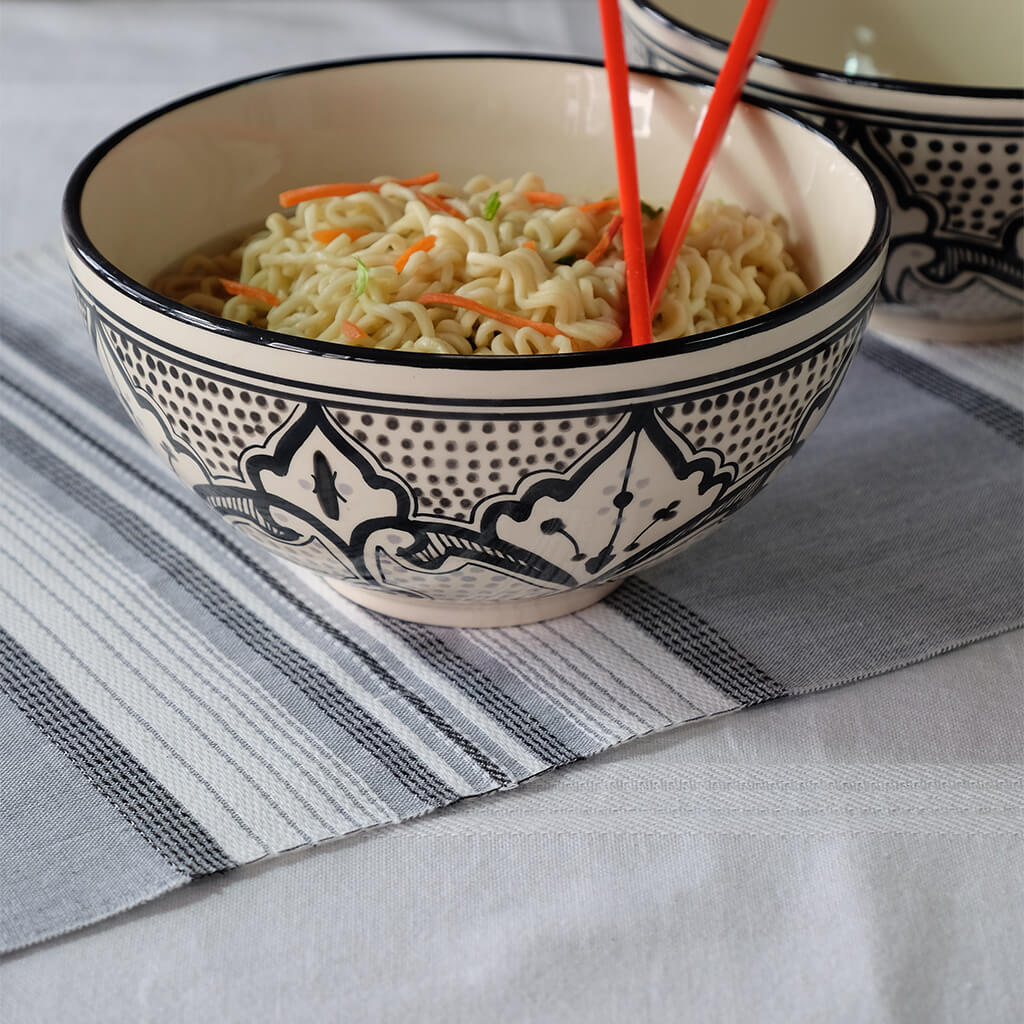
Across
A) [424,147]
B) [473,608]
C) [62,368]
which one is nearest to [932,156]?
[424,147]

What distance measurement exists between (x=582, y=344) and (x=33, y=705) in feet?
1.44

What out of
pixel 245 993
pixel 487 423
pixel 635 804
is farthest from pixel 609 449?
pixel 245 993

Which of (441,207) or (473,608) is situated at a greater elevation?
(441,207)

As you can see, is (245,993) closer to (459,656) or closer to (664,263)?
(459,656)

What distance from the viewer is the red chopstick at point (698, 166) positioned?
876mm

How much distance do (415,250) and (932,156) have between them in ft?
1.67

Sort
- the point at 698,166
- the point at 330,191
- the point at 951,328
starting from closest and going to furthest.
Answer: the point at 698,166, the point at 330,191, the point at 951,328

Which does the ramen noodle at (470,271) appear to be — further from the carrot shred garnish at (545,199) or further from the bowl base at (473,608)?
the bowl base at (473,608)

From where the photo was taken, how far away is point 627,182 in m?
0.88

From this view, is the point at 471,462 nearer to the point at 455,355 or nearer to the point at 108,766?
the point at 455,355

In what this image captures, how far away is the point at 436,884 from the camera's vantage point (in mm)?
710

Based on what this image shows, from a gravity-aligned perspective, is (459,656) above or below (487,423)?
below

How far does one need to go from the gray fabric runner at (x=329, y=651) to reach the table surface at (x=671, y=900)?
0.02 metres

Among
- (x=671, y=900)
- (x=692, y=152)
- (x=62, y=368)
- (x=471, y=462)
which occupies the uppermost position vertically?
(x=692, y=152)
